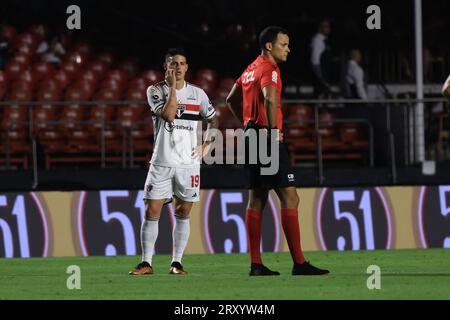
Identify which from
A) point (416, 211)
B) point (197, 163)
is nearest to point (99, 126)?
point (416, 211)

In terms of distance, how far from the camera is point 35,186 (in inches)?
611

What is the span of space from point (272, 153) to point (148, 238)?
1.39 metres

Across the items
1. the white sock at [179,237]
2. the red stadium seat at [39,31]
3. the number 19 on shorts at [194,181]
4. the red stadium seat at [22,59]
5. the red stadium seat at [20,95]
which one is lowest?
the white sock at [179,237]

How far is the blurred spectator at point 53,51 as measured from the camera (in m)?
20.4

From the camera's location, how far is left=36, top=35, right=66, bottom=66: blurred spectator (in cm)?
2036

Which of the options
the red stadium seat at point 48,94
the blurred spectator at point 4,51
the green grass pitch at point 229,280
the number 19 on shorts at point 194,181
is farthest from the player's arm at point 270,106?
the blurred spectator at point 4,51

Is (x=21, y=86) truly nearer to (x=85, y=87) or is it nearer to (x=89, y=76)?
(x=85, y=87)

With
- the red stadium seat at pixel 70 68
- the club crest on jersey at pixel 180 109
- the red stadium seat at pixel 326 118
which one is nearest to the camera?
the club crest on jersey at pixel 180 109

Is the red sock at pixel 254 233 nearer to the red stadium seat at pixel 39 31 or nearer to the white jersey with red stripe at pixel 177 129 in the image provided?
the white jersey with red stripe at pixel 177 129

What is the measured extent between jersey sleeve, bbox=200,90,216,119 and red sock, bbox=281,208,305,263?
1282 millimetres

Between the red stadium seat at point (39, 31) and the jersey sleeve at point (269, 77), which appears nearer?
the jersey sleeve at point (269, 77)

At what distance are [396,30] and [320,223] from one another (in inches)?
323

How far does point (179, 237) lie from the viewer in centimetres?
1098
